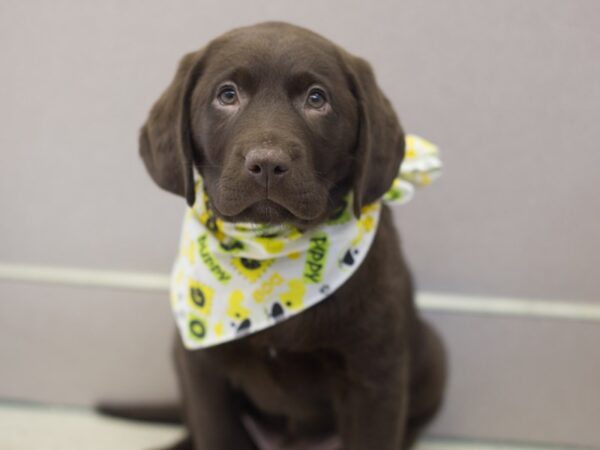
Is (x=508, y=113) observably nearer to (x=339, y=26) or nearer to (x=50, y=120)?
(x=339, y=26)

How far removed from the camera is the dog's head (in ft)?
3.99

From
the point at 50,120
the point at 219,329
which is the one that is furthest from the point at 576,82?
the point at 50,120

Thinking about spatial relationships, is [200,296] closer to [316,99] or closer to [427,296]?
[316,99]

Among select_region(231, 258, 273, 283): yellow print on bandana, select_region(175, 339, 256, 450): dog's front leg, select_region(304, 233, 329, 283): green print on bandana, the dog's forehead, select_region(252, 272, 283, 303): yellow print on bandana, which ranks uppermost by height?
the dog's forehead

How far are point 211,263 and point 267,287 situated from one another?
0.12 metres

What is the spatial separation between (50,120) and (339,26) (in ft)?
2.62

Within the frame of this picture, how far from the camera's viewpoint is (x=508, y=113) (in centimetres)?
179

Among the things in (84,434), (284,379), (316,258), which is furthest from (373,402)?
(84,434)

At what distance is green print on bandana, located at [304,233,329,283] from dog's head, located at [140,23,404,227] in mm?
58

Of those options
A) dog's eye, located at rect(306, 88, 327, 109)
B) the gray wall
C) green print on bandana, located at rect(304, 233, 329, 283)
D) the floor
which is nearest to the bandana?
green print on bandana, located at rect(304, 233, 329, 283)

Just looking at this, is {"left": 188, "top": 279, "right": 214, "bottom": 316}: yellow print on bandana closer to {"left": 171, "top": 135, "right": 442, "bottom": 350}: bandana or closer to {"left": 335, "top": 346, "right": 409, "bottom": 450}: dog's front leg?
{"left": 171, "top": 135, "right": 442, "bottom": 350}: bandana

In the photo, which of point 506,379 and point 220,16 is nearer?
point 220,16

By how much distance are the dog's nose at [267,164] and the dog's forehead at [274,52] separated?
0.64ft

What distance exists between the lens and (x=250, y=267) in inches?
57.1
